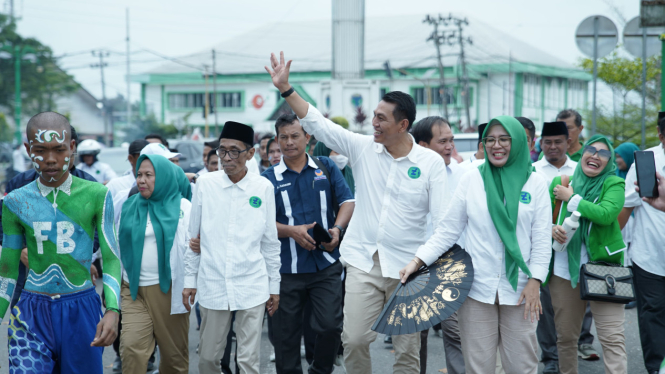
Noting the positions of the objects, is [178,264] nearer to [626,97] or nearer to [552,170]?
[552,170]

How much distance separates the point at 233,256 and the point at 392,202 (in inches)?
48.1

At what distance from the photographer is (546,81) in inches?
2344

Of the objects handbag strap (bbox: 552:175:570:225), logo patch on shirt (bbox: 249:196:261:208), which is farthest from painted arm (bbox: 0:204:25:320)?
handbag strap (bbox: 552:175:570:225)


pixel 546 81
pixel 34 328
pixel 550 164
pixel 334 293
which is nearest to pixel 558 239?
pixel 550 164

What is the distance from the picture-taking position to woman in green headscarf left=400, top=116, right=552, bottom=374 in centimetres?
409

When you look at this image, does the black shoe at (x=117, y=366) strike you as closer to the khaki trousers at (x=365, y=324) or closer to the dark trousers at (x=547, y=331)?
the khaki trousers at (x=365, y=324)

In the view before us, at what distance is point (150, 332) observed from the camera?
197 inches

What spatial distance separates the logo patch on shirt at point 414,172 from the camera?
15.2 feet

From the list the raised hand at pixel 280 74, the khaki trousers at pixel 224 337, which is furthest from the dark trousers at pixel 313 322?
the raised hand at pixel 280 74

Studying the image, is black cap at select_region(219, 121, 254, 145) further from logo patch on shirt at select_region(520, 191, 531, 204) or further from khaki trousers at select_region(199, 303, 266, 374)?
logo patch on shirt at select_region(520, 191, 531, 204)

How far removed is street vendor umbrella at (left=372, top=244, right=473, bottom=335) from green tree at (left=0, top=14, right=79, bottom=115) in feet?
145

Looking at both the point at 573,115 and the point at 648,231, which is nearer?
the point at 648,231

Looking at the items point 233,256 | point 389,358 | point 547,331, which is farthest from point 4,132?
point 547,331

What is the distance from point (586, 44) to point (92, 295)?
8449 millimetres
